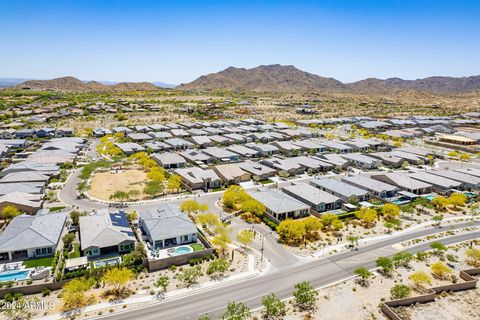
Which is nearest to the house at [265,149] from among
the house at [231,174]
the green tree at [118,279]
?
the house at [231,174]

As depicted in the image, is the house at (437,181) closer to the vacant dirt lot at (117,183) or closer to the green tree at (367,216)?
the green tree at (367,216)

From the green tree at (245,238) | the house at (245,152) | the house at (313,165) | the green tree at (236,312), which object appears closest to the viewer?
the green tree at (236,312)

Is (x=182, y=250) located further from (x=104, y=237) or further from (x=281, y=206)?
(x=281, y=206)

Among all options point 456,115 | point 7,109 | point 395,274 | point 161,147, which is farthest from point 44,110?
point 456,115

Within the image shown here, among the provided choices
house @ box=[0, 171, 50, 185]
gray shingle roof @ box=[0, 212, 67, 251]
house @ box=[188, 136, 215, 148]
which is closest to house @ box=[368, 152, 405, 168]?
house @ box=[188, 136, 215, 148]

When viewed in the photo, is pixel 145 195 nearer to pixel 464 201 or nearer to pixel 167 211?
pixel 167 211

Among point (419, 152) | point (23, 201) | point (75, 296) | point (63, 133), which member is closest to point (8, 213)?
point (23, 201)
